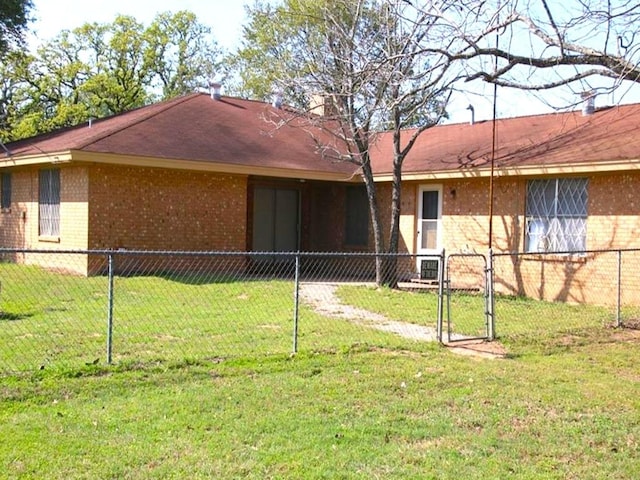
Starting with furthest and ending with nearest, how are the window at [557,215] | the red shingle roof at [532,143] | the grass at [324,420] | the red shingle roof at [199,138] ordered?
1. the red shingle roof at [199,138]
2. the window at [557,215]
3. the red shingle roof at [532,143]
4. the grass at [324,420]

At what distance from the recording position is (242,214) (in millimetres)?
18109

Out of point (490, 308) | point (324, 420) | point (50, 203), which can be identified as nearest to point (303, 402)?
point (324, 420)

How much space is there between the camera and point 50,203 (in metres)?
17.3

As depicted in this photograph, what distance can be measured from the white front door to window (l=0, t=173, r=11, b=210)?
35.4 ft

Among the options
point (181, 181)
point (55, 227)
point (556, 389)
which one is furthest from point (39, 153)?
point (556, 389)

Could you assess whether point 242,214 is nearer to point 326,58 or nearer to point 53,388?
point 326,58

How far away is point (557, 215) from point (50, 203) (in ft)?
38.1

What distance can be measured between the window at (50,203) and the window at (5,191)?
2.05 m

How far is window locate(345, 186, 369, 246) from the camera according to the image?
1958cm

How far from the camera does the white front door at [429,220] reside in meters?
17.3

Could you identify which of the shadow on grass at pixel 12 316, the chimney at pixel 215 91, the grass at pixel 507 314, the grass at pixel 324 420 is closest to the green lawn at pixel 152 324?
the shadow on grass at pixel 12 316

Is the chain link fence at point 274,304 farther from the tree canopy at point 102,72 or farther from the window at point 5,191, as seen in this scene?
the tree canopy at point 102,72

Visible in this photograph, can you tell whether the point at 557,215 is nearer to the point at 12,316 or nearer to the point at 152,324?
the point at 152,324

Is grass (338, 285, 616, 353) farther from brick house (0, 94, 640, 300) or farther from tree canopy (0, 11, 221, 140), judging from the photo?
tree canopy (0, 11, 221, 140)
